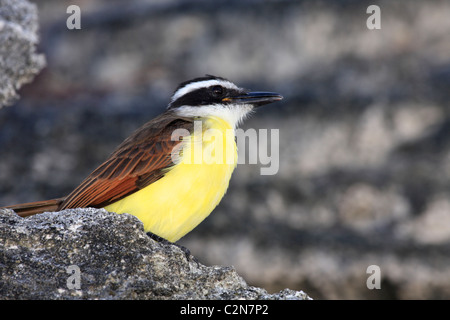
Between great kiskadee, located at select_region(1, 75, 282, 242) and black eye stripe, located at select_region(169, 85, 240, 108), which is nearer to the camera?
great kiskadee, located at select_region(1, 75, 282, 242)

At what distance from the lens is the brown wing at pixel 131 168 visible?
5.11 meters

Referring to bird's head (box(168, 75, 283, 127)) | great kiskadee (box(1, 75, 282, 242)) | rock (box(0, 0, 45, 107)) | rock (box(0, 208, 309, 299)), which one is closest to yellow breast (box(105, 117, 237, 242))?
great kiskadee (box(1, 75, 282, 242))

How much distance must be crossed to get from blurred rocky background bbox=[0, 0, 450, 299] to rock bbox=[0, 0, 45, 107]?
13.1ft

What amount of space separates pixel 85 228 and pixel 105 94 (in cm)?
807

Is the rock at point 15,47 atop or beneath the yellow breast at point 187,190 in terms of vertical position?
atop

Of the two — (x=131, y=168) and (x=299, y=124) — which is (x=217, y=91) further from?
(x=299, y=124)

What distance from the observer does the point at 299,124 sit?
10094 millimetres

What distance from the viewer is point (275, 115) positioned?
10180 mm

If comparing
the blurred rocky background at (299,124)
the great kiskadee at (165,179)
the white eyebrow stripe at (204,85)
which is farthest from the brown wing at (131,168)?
the blurred rocky background at (299,124)

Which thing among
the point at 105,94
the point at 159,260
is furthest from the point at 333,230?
the point at 159,260

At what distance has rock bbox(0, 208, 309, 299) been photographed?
10.9ft

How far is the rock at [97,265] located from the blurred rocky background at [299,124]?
232 inches

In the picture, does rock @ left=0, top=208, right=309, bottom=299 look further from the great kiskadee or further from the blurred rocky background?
the blurred rocky background

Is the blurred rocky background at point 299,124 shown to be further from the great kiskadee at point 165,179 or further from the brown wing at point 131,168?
the brown wing at point 131,168
